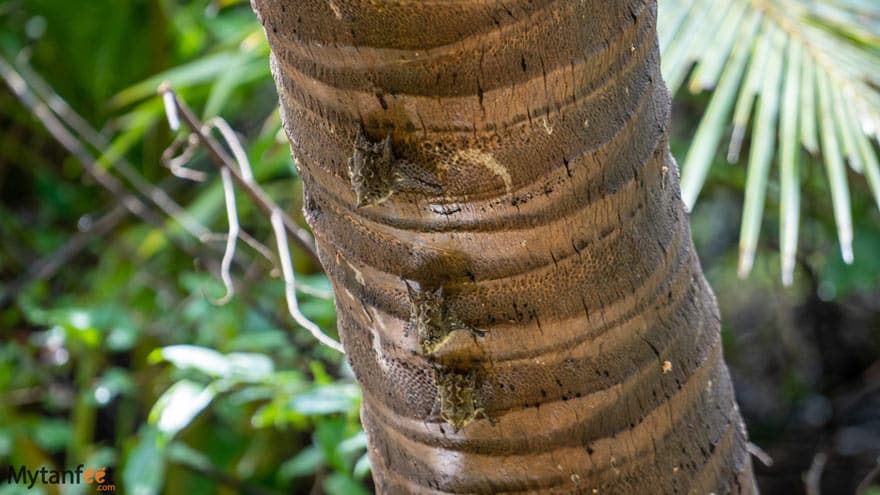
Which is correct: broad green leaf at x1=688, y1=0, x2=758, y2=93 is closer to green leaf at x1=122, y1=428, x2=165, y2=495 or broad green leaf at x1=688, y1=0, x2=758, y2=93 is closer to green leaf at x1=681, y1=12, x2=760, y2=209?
green leaf at x1=681, y1=12, x2=760, y2=209

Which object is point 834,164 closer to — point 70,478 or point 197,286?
point 197,286

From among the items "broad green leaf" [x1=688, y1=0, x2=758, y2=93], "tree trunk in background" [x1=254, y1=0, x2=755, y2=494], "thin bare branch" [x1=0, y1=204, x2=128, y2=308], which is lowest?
"thin bare branch" [x1=0, y1=204, x2=128, y2=308]

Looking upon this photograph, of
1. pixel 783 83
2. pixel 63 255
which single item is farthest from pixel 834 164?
pixel 63 255

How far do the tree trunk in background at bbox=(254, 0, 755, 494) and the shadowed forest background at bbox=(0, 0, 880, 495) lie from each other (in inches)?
25.5

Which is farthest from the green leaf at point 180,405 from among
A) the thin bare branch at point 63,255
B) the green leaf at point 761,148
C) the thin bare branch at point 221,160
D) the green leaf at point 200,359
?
the thin bare branch at point 63,255

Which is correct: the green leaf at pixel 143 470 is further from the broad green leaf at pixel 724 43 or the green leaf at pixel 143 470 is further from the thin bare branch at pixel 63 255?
the broad green leaf at pixel 724 43

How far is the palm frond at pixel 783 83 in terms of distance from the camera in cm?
98

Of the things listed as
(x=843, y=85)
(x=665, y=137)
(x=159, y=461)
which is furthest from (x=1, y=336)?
(x=665, y=137)

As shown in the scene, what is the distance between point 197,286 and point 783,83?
0.96m

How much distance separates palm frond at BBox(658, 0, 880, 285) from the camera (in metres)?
0.98

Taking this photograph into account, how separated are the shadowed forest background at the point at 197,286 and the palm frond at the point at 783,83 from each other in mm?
309

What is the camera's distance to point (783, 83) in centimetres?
111

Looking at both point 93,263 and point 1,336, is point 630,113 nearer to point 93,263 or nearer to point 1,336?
point 1,336

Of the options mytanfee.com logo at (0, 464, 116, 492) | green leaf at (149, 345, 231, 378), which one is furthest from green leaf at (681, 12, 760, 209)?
mytanfee.com logo at (0, 464, 116, 492)
